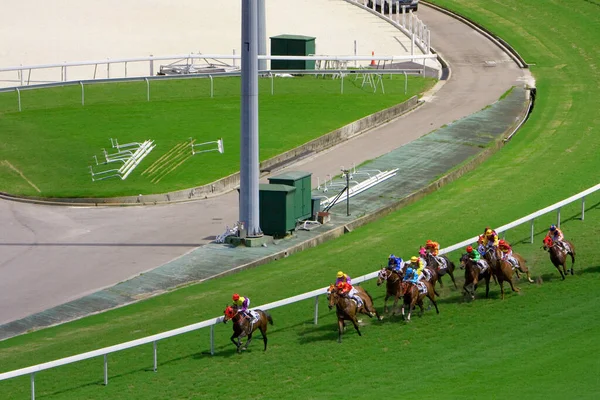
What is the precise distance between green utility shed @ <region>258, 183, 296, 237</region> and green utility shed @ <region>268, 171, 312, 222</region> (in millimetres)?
278

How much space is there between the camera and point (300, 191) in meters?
36.0

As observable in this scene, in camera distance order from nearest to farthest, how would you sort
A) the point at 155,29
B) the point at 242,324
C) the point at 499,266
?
the point at 242,324 → the point at 499,266 → the point at 155,29

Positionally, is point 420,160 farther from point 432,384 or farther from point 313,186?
point 432,384

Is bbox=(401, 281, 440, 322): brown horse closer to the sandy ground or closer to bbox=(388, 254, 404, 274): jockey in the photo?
bbox=(388, 254, 404, 274): jockey

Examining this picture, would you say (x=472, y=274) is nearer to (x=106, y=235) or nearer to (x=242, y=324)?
(x=242, y=324)

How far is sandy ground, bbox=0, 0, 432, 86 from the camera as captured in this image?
62.1 m

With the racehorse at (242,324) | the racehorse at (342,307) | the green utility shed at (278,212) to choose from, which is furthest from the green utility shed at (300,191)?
the racehorse at (242,324)

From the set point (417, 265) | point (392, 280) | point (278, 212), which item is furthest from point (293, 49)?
point (392, 280)

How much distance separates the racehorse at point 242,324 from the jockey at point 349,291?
66.2 inches

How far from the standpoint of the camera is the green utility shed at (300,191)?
35.9 m

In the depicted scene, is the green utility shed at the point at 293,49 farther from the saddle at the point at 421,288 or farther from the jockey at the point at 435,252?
the saddle at the point at 421,288

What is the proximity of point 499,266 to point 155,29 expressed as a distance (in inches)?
1727

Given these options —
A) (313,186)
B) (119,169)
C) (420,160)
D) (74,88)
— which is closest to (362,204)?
(313,186)

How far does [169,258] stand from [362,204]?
25.2 ft
